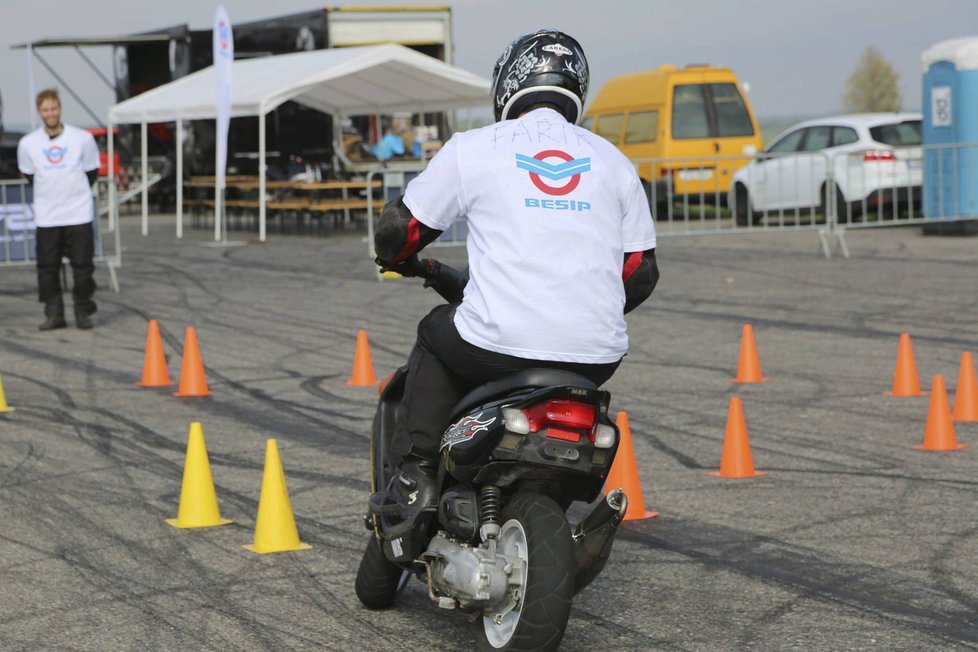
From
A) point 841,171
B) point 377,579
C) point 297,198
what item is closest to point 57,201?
point 377,579

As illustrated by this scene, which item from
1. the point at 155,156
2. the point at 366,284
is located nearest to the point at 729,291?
the point at 366,284

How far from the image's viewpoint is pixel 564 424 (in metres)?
4.24

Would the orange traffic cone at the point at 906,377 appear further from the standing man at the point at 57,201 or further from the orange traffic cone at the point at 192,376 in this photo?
the standing man at the point at 57,201

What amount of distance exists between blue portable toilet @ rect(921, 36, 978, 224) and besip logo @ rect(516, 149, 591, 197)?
15.9 metres

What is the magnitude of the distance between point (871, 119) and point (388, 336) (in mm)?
13083

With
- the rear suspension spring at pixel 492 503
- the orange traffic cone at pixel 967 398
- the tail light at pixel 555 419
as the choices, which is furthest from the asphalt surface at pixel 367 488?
the tail light at pixel 555 419

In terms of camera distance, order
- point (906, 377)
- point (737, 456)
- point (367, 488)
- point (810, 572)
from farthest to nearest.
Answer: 1. point (906, 377)
2. point (737, 456)
3. point (367, 488)
4. point (810, 572)

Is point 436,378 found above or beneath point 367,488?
above

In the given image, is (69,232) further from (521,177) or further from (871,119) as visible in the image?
(871,119)

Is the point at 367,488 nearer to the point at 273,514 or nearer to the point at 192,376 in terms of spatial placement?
the point at 273,514

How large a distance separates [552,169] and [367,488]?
3.02 m

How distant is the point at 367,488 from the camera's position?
23.4 feet

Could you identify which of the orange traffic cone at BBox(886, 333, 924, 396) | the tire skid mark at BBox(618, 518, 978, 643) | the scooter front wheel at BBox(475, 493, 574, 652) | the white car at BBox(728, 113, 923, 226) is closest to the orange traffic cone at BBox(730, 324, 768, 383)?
the orange traffic cone at BBox(886, 333, 924, 396)

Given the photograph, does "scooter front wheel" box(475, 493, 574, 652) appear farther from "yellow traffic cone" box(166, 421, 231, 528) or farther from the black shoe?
the black shoe
